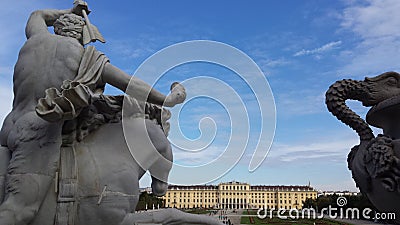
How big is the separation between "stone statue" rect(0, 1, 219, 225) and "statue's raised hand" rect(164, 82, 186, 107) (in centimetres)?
1

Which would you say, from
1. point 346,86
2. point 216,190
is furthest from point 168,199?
point 346,86

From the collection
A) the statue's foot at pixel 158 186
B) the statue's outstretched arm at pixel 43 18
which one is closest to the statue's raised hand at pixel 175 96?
the statue's foot at pixel 158 186

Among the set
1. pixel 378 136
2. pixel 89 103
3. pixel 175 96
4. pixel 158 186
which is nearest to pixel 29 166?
pixel 89 103

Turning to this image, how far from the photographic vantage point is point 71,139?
13.0ft

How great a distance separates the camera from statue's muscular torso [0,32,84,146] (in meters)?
3.93

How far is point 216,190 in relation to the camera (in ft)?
441

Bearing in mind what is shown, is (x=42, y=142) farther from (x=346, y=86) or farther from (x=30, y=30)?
(x=346, y=86)

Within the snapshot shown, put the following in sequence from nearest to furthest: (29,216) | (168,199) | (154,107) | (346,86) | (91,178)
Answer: (29,216), (91,178), (154,107), (346,86), (168,199)

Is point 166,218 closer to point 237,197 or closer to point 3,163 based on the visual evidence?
point 3,163

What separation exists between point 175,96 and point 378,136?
232 centimetres

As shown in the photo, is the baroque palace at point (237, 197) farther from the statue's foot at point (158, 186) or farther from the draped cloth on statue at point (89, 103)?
the draped cloth on statue at point (89, 103)

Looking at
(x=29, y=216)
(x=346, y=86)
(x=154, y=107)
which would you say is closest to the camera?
(x=29, y=216)

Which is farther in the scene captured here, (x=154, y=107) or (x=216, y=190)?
(x=216, y=190)

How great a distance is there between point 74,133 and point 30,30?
131cm
